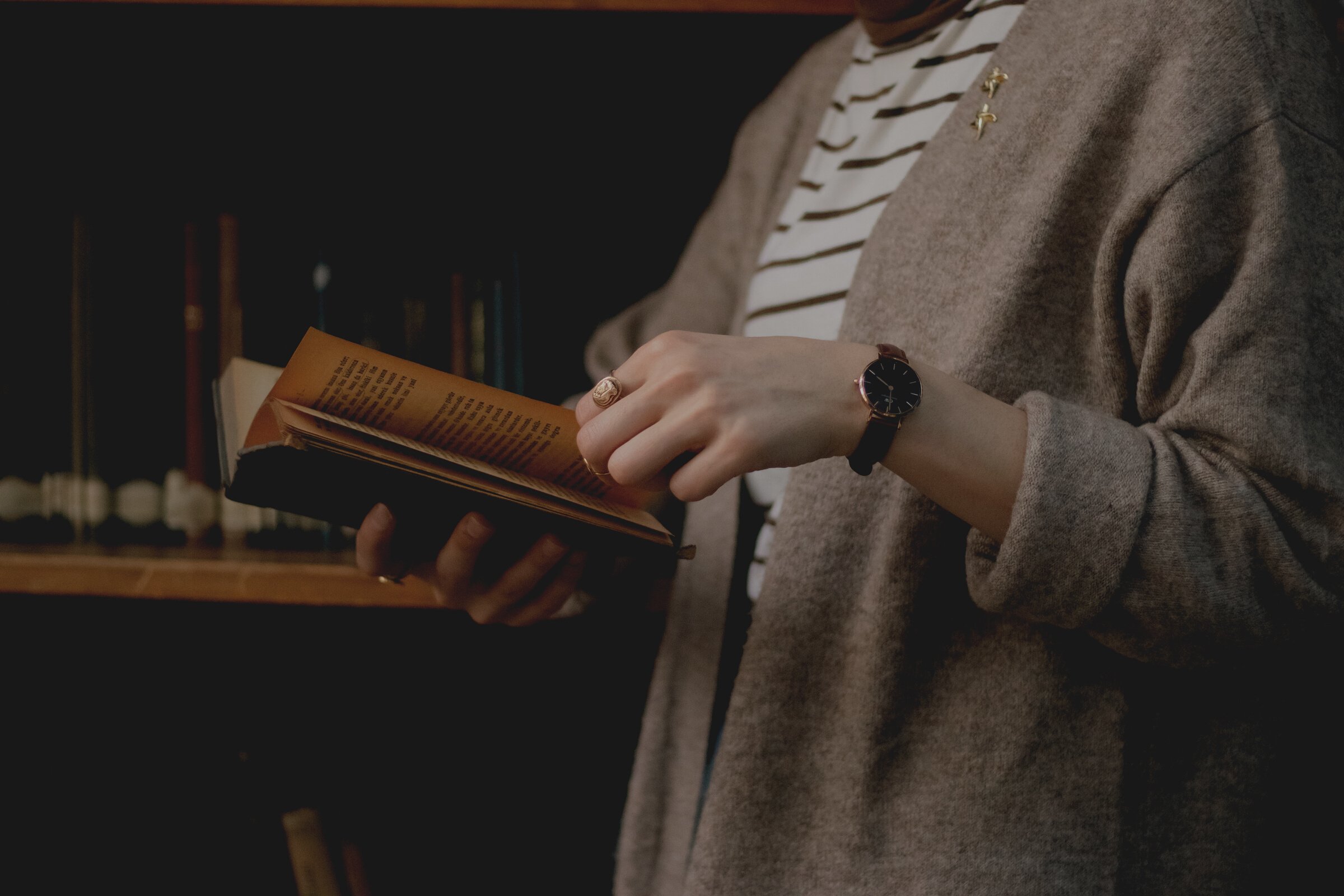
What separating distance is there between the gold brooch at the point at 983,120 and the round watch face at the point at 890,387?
0.23 meters

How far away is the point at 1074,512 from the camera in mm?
406

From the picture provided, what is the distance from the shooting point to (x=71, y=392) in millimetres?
761

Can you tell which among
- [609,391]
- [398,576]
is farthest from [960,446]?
[398,576]

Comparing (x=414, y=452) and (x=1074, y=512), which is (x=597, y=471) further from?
(x=1074, y=512)

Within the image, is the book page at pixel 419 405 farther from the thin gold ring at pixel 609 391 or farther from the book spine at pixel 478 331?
the book spine at pixel 478 331

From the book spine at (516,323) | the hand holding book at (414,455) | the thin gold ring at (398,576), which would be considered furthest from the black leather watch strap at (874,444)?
the book spine at (516,323)

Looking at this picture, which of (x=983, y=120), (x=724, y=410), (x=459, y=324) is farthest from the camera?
(x=459, y=324)

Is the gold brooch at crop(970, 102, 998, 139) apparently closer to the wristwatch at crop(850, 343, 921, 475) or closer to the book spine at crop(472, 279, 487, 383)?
the wristwatch at crop(850, 343, 921, 475)

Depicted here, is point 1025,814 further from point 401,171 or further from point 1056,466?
point 401,171

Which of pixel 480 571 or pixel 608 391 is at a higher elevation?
pixel 608 391

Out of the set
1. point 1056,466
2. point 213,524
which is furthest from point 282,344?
point 1056,466

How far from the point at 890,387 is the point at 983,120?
252mm

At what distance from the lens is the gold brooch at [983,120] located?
1.76ft

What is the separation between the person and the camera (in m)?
0.41
